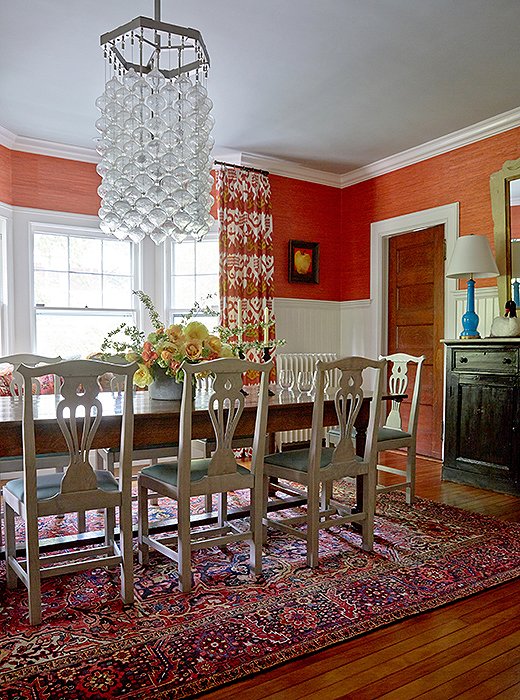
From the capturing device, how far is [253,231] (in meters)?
5.52

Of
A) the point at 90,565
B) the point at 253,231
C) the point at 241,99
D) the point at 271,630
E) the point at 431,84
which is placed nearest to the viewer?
the point at 271,630

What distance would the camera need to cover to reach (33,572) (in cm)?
217

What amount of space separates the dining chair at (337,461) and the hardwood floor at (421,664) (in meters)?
0.63

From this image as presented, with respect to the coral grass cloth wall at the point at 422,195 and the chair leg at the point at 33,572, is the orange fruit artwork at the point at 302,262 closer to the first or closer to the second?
the coral grass cloth wall at the point at 422,195

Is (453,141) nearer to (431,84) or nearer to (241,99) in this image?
(431,84)

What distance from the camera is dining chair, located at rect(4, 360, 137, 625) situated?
7.09ft

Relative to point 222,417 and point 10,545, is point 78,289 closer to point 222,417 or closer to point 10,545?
point 10,545

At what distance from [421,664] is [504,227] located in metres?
3.59

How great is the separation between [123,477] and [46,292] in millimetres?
3285

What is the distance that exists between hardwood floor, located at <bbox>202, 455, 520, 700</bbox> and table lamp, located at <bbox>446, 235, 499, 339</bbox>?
98.1 inches

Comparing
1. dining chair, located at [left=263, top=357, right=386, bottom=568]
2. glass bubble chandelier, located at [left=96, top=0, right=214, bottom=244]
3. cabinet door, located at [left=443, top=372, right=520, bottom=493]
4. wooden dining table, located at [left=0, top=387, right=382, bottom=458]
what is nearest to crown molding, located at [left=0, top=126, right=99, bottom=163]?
glass bubble chandelier, located at [left=96, top=0, right=214, bottom=244]

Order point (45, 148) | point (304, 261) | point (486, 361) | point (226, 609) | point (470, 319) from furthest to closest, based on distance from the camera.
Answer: point (304, 261) → point (45, 148) → point (470, 319) → point (486, 361) → point (226, 609)

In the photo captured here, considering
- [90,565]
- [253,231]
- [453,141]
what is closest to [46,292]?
[253,231]

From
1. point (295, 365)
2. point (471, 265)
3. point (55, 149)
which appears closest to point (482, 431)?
point (471, 265)
